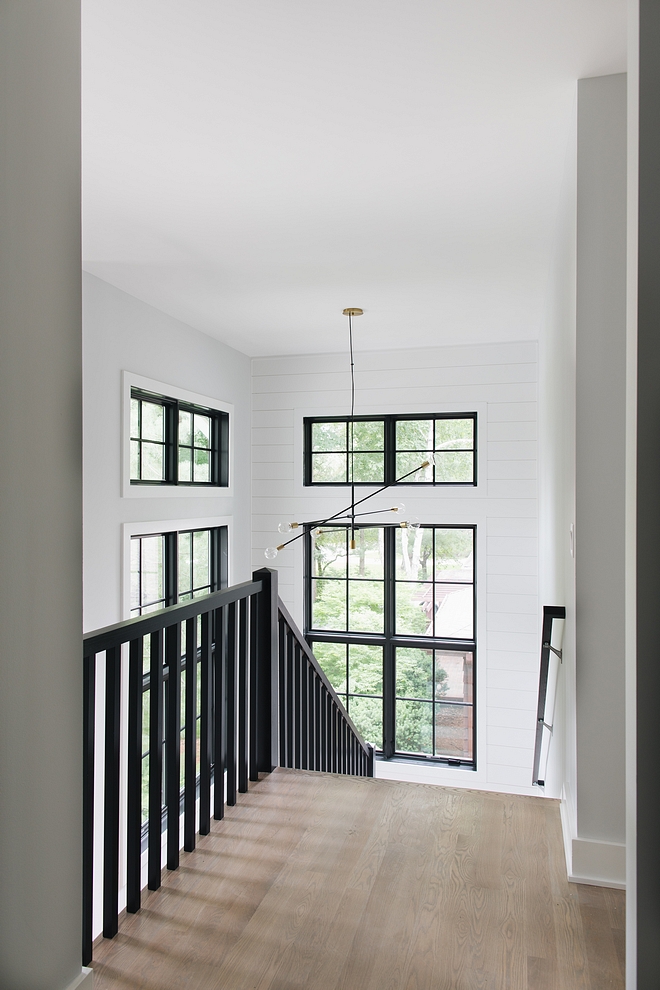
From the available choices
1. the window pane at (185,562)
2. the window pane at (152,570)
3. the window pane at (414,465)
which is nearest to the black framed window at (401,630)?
the window pane at (414,465)

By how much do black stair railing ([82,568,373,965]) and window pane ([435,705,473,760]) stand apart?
267 centimetres

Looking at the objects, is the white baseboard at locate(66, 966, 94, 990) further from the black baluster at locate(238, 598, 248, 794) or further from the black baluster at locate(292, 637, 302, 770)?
the black baluster at locate(292, 637, 302, 770)

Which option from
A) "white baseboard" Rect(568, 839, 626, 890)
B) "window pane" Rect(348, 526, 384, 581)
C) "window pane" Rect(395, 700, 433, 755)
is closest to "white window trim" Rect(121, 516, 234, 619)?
"window pane" Rect(348, 526, 384, 581)

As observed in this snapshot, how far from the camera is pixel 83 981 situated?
1.29 metres

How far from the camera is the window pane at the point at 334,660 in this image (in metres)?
6.31

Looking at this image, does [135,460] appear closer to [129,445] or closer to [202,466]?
[129,445]

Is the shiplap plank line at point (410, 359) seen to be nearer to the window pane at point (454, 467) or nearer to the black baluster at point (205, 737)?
the window pane at point (454, 467)

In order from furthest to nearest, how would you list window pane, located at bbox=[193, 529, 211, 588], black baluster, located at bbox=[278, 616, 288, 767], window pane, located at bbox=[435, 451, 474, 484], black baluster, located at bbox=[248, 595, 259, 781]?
window pane, located at bbox=[435, 451, 474, 484]
window pane, located at bbox=[193, 529, 211, 588]
black baluster, located at bbox=[278, 616, 288, 767]
black baluster, located at bbox=[248, 595, 259, 781]

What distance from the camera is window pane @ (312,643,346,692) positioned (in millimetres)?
6312

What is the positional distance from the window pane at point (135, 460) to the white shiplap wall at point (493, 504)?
215 cm

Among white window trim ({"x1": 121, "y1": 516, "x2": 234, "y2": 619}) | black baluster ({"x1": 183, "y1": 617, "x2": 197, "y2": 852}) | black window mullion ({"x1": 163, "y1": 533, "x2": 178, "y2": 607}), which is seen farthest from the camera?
black window mullion ({"x1": 163, "y1": 533, "x2": 178, "y2": 607})

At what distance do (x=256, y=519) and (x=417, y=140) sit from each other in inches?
171

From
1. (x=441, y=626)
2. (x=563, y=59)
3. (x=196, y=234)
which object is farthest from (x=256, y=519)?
(x=563, y=59)

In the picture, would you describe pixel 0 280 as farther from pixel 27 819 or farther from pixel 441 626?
pixel 441 626
